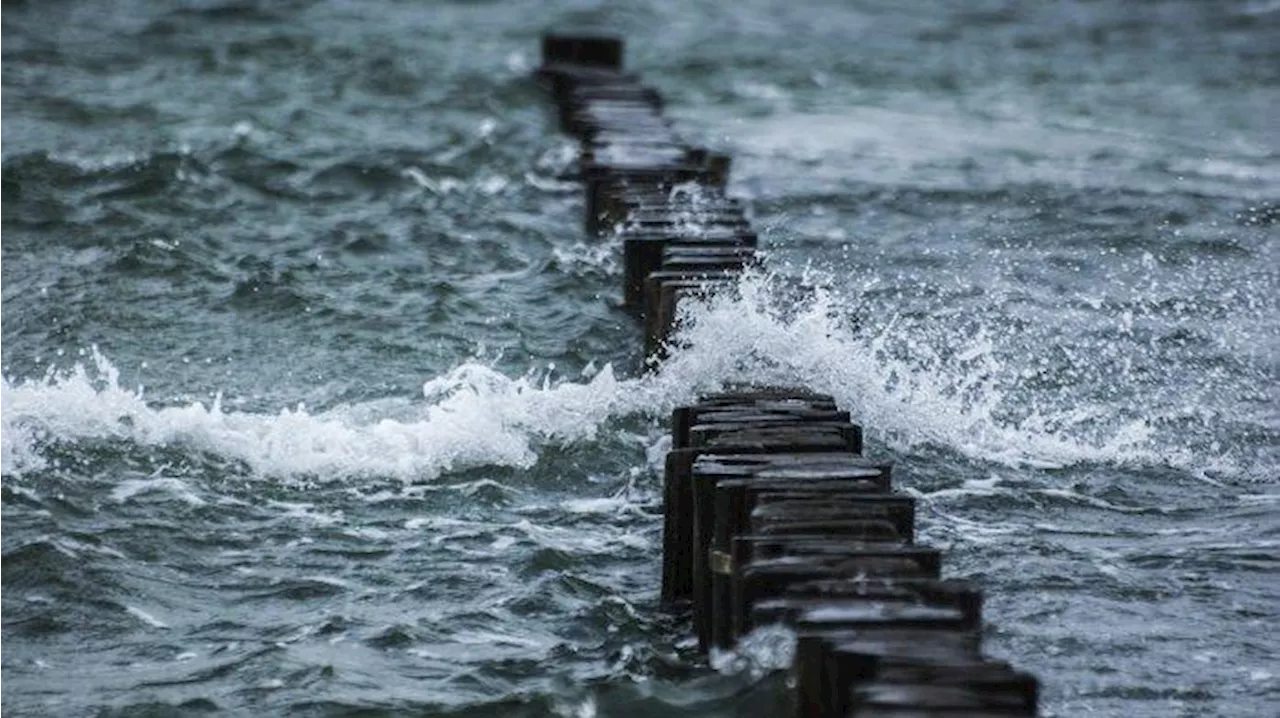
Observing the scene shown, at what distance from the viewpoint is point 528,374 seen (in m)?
14.6

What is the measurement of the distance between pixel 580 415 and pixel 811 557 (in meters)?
4.64

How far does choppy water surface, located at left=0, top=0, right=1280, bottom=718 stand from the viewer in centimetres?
1034

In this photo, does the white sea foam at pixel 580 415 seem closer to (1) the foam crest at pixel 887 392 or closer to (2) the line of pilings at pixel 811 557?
(1) the foam crest at pixel 887 392

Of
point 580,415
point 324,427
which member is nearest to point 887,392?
point 580,415

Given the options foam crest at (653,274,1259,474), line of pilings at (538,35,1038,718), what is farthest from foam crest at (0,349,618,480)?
line of pilings at (538,35,1038,718)

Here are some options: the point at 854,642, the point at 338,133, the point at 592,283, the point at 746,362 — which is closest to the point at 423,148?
the point at 338,133

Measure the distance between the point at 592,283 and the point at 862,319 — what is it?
2.45 m

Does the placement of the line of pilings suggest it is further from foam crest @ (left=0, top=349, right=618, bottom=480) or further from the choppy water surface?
foam crest @ (left=0, top=349, right=618, bottom=480)

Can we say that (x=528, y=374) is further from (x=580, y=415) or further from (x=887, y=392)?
(x=887, y=392)

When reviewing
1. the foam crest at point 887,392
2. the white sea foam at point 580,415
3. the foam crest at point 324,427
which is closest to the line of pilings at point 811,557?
the foam crest at point 887,392

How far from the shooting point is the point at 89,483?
12.4 m

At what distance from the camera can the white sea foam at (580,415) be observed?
1288 cm

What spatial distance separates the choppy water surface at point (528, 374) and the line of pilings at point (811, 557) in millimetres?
307

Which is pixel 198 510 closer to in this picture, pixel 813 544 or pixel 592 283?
pixel 813 544
